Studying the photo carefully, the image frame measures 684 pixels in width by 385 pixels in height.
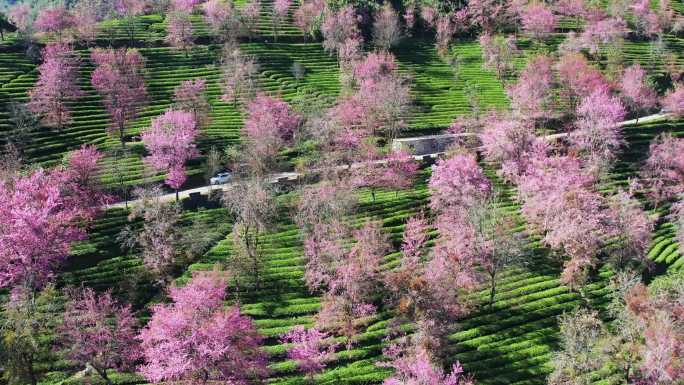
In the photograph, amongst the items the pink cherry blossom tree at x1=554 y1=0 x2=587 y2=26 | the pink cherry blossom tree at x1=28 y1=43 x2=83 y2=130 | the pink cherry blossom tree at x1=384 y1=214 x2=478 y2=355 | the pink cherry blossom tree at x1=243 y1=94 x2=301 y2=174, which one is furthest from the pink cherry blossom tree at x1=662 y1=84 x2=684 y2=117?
the pink cherry blossom tree at x1=28 y1=43 x2=83 y2=130

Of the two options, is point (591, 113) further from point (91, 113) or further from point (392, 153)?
point (91, 113)

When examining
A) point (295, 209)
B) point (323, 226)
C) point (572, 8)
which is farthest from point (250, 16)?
point (323, 226)

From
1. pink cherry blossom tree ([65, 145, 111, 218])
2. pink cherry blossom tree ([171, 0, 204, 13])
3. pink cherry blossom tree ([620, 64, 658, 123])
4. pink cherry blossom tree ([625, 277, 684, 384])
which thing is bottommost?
pink cherry blossom tree ([625, 277, 684, 384])

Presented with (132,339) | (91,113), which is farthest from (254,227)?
(91,113)

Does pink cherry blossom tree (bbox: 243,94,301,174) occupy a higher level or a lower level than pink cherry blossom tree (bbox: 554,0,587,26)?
lower

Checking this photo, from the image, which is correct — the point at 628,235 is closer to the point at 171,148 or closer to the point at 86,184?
the point at 171,148

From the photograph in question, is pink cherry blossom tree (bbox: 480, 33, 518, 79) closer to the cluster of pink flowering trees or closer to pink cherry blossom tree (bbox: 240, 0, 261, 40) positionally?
pink cherry blossom tree (bbox: 240, 0, 261, 40)
